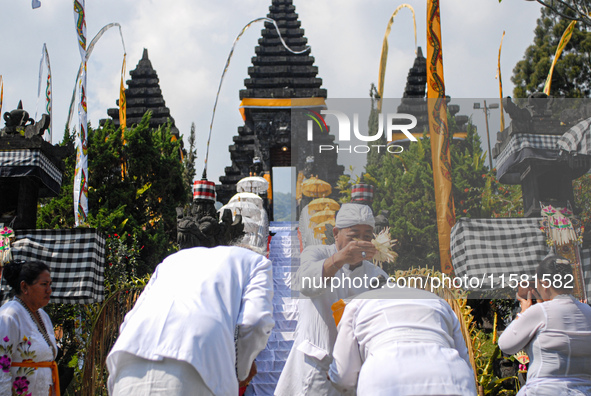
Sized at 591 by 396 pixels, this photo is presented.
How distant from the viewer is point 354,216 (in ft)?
11.3

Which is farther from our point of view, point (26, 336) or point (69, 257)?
point (69, 257)

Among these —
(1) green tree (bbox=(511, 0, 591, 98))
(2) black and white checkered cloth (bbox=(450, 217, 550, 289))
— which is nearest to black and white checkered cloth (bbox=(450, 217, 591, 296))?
(2) black and white checkered cloth (bbox=(450, 217, 550, 289))

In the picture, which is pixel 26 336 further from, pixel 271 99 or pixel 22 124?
pixel 271 99

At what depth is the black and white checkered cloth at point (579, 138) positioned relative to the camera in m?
4.54

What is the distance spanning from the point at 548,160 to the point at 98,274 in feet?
16.0

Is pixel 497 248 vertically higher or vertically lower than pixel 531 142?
lower

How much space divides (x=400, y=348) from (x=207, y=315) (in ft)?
2.69

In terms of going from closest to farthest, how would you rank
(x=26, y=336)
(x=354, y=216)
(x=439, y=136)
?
Answer: (x=354, y=216), (x=26, y=336), (x=439, y=136)

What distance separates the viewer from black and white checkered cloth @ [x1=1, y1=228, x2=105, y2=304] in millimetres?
5922

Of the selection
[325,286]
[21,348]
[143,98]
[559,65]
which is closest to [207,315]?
[325,286]

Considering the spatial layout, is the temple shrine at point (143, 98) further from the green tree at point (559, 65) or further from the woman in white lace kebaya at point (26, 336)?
the woman in white lace kebaya at point (26, 336)

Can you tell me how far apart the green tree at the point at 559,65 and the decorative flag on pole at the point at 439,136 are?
13382 millimetres

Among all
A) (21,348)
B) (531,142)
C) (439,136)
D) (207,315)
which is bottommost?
(21,348)

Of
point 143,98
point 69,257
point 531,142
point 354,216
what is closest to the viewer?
point 354,216
